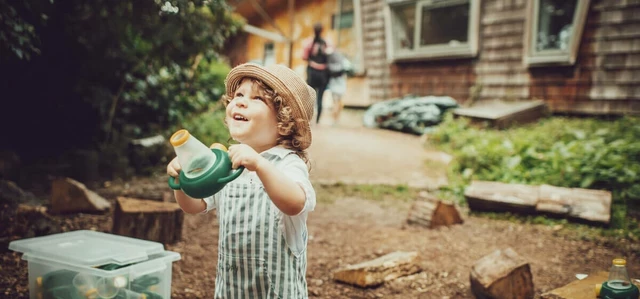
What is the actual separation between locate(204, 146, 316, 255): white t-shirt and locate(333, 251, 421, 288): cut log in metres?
1.48

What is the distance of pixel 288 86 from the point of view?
5.14ft

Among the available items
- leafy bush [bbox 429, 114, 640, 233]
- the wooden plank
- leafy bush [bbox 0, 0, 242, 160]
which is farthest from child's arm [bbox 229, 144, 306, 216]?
leafy bush [bbox 429, 114, 640, 233]

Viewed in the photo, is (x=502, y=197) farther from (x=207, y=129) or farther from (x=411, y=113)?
(x=411, y=113)

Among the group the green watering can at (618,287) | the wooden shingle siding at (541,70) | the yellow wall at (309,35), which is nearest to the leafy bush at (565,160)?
the wooden shingle siding at (541,70)

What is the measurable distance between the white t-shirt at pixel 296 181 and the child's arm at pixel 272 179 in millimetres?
73

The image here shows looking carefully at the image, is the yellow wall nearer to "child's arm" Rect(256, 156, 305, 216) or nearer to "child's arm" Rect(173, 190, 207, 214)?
"child's arm" Rect(173, 190, 207, 214)

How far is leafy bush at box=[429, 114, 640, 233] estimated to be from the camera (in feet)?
15.2

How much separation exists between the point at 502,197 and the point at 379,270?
2112mm

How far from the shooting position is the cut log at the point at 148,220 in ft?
11.3

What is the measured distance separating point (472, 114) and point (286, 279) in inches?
291

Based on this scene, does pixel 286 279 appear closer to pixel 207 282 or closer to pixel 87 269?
pixel 87 269

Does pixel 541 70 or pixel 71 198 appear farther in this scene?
pixel 541 70

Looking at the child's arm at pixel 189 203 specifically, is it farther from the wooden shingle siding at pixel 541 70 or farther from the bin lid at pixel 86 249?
the wooden shingle siding at pixel 541 70

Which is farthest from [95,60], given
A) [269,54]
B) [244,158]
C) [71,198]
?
[269,54]
